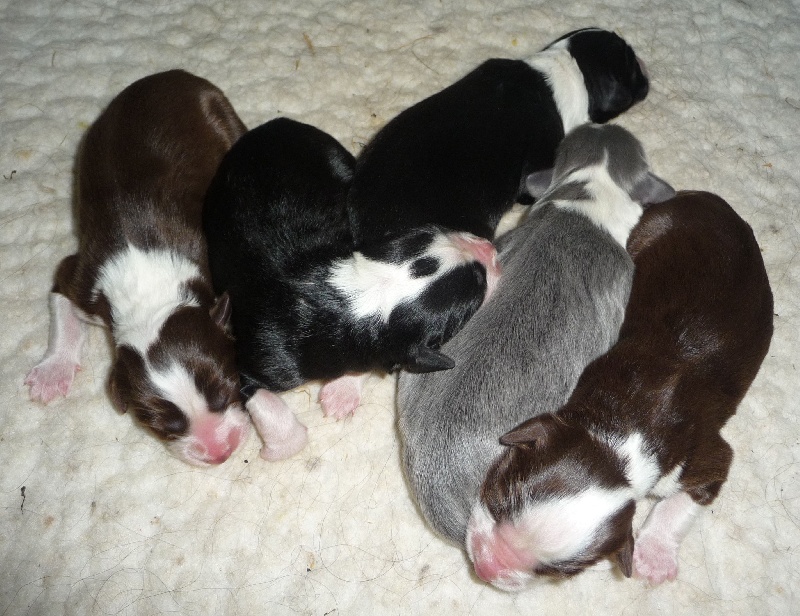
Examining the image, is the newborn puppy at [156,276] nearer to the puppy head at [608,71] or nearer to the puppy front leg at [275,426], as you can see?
the puppy front leg at [275,426]

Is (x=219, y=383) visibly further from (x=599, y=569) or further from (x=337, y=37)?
(x=337, y=37)

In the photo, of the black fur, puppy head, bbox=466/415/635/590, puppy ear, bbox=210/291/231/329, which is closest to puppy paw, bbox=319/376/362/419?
the black fur

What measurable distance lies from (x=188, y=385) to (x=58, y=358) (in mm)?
942

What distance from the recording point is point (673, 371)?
272 cm

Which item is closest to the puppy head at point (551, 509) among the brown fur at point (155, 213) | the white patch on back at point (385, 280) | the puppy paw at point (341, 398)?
the white patch on back at point (385, 280)

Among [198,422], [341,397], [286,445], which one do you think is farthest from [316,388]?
[198,422]

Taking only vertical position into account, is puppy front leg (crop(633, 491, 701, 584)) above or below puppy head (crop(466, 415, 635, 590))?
below

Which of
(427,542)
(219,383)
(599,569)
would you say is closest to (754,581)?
(599,569)

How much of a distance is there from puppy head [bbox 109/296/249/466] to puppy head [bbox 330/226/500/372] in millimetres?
558

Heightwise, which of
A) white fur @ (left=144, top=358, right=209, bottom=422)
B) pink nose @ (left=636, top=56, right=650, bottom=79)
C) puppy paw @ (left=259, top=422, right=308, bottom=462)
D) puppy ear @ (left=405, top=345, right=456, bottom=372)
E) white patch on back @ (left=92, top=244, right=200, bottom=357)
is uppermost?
pink nose @ (left=636, top=56, right=650, bottom=79)

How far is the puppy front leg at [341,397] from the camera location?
325 cm

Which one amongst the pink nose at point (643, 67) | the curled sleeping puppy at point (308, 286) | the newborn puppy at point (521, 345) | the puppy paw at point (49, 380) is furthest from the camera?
the pink nose at point (643, 67)

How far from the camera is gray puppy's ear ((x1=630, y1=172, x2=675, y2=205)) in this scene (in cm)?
329

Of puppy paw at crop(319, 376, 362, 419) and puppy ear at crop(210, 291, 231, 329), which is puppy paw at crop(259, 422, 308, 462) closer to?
puppy paw at crop(319, 376, 362, 419)
